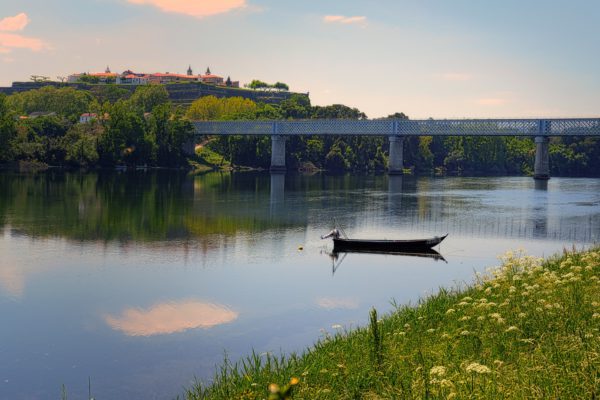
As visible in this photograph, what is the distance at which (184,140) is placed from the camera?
7052 inches

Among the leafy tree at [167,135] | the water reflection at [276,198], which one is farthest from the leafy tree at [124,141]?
the water reflection at [276,198]

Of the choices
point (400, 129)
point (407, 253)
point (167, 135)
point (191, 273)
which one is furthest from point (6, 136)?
point (191, 273)

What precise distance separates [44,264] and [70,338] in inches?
644

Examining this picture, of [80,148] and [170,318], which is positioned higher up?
[80,148]

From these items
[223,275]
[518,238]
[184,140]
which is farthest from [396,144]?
[223,275]

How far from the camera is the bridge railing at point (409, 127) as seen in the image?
169250 millimetres

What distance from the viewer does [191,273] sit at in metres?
41.2

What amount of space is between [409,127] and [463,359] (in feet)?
551

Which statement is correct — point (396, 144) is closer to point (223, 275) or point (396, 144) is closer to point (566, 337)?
point (223, 275)

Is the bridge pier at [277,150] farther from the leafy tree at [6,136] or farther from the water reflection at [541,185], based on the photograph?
the leafy tree at [6,136]

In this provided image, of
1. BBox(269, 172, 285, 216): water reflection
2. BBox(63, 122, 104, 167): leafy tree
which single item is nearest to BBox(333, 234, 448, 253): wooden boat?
BBox(269, 172, 285, 216): water reflection

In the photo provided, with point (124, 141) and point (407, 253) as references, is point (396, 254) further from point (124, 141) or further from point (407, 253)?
point (124, 141)

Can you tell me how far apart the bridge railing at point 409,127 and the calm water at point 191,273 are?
83.1 m

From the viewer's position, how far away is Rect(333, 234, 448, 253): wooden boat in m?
51.4
